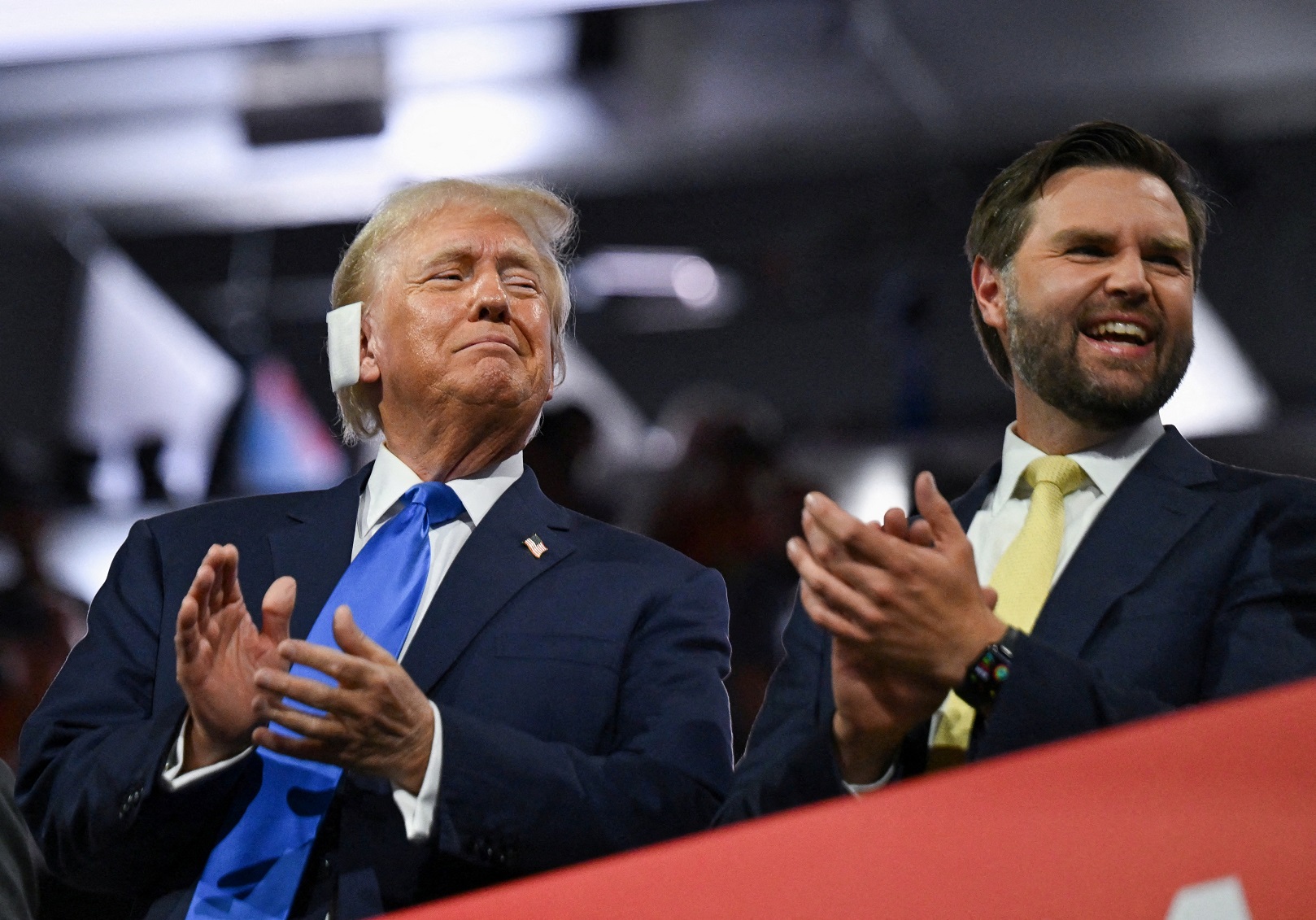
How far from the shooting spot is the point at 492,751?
4.96 ft

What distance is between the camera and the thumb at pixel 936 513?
4.24 feet

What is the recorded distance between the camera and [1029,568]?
4.94ft

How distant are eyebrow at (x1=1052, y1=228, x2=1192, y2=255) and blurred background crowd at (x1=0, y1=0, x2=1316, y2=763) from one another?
239 centimetres

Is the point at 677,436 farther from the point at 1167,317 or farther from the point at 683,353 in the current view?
the point at 1167,317

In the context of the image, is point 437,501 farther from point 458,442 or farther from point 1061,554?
point 1061,554

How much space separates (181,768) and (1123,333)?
1.12 m

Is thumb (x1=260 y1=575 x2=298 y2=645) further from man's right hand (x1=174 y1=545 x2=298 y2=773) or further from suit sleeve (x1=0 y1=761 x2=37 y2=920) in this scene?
suit sleeve (x1=0 y1=761 x2=37 y2=920)

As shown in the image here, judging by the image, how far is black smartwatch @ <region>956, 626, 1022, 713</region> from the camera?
1307 millimetres

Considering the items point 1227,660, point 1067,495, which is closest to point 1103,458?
point 1067,495

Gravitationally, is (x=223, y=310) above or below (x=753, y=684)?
above

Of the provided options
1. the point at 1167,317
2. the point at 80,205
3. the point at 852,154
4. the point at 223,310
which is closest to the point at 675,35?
the point at 852,154

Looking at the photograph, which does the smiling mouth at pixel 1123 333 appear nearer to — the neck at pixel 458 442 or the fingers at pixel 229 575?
the neck at pixel 458 442

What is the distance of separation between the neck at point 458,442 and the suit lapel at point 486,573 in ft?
0.19

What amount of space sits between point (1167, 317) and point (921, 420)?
3.12m
